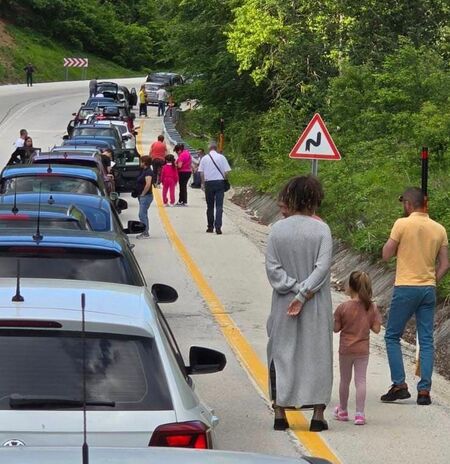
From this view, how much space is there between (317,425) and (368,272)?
26.1 ft

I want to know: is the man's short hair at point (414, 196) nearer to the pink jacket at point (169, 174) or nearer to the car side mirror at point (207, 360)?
the car side mirror at point (207, 360)

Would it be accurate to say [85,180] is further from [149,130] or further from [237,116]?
[149,130]

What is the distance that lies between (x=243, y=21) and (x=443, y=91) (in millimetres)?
13577

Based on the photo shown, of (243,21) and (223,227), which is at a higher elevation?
(243,21)

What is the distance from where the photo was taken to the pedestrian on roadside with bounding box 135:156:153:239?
24.0 meters

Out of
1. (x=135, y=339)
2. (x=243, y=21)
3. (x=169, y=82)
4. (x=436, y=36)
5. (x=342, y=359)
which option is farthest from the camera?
(x=169, y=82)

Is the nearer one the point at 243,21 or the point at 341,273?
the point at 341,273

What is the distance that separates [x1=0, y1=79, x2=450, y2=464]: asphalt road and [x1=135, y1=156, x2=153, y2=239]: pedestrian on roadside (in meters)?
0.37

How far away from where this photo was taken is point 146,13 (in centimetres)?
11319

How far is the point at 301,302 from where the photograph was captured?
9.28m

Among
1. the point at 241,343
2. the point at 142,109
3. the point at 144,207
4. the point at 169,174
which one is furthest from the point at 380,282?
the point at 142,109

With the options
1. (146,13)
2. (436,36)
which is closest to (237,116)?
(436,36)

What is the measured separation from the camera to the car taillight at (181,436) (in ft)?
17.6

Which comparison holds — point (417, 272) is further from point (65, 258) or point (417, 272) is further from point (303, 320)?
point (65, 258)
